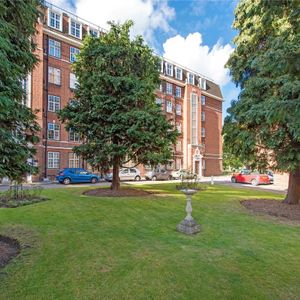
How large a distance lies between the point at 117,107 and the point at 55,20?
20718mm

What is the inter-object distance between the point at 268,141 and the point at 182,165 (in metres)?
33.4

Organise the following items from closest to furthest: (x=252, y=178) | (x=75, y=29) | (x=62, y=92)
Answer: (x=252, y=178)
(x=62, y=92)
(x=75, y=29)

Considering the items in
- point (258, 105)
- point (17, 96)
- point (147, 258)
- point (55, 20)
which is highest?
point (55, 20)

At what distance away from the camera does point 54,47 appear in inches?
1161

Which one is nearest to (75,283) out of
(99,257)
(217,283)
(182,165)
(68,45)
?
(99,257)

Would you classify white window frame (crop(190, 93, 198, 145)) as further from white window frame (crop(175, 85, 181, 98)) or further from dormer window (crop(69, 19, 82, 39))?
dormer window (crop(69, 19, 82, 39))

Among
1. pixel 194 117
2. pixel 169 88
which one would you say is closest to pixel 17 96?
pixel 169 88

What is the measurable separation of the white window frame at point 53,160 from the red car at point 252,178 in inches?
740

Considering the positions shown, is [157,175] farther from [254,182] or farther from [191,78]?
[191,78]

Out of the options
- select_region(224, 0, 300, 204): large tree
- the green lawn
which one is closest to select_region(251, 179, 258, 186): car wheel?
select_region(224, 0, 300, 204): large tree

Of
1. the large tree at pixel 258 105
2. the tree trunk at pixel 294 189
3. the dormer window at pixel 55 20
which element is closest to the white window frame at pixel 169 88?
the dormer window at pixel 55 20

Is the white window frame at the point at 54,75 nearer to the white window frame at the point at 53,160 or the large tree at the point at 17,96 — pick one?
the white window frame at the point at 53,160

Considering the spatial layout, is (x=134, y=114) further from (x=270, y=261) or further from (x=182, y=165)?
(x=182, y=165)

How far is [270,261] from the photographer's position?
5.49 m
